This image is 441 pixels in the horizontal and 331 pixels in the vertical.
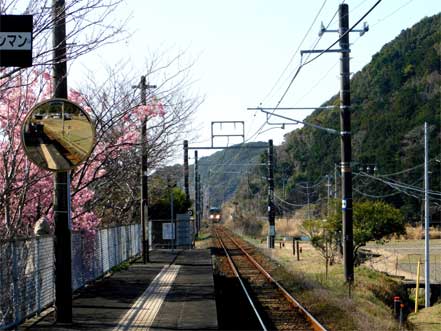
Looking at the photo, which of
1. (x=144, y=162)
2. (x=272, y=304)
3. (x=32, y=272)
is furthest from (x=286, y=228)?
(x=32, y=272)

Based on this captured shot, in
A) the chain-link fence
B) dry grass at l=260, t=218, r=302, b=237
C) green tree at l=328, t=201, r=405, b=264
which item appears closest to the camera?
the chain-link fence

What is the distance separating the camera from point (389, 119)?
93062 millimetres

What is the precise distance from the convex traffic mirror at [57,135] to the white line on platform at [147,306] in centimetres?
315

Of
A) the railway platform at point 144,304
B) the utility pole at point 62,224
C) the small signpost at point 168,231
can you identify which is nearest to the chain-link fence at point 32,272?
the railway platform at point 144,304

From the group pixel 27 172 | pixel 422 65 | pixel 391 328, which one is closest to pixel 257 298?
pixel 391 328

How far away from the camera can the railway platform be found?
527 inches

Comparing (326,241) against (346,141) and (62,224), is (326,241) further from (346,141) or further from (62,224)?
(62,224)

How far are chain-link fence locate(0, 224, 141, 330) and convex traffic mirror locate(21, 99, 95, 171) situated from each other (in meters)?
1.61

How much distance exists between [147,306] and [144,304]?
0.37 meters

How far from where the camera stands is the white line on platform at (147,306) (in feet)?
44.3

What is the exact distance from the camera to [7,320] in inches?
491

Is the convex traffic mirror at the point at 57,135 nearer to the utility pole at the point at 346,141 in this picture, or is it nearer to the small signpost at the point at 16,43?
the small signpost at the point at 16,43

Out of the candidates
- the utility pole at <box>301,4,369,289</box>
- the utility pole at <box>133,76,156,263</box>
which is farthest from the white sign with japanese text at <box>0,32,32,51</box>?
the utility pole at <box>301,4,369,289</box>

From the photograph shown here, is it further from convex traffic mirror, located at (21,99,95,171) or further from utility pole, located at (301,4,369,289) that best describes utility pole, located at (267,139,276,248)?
convex traffic mirror, located at (21,99,95,171)
